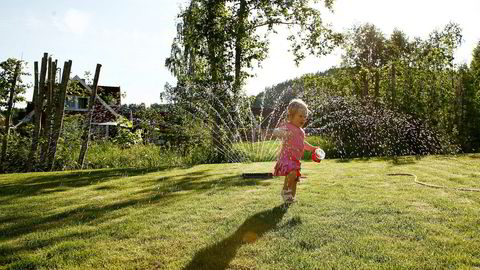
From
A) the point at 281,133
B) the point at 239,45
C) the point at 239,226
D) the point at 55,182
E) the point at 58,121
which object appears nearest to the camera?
the point at 239,226

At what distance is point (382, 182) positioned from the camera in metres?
6.92

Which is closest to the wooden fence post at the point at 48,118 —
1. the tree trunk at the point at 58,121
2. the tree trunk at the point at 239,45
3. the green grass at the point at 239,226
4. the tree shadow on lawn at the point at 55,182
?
the tree trunk at the point at 58,121

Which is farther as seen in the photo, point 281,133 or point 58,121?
point 58,121

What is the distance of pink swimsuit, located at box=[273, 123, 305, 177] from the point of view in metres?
5.45

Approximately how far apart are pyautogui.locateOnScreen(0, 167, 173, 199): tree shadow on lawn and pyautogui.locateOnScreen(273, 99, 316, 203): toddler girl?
3848 millimetres

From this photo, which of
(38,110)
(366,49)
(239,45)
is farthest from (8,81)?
(366,49)

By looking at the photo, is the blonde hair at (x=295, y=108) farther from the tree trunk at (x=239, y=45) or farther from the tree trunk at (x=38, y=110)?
the tree trunk at (x=239, y=45)

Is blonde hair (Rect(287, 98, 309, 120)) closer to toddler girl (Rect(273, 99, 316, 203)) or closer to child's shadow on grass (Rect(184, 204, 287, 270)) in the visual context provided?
toddler girl (Rect(273, 99, 316, 203))

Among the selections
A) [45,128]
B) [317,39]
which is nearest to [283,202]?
[45,128]

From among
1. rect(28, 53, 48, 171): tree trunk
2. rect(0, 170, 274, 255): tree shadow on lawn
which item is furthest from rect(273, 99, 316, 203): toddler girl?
rect(28, 53, 48, 171): tree trunk

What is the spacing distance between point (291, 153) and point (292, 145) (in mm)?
117

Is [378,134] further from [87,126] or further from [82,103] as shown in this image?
[82,103]

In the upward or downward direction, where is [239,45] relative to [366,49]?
downward

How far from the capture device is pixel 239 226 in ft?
13.6
